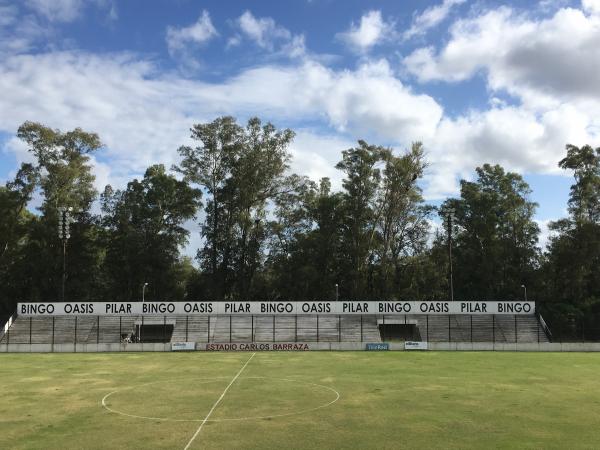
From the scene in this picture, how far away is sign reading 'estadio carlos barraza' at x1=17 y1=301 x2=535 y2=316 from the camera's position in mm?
53938

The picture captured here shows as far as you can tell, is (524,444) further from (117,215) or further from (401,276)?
(117,215)

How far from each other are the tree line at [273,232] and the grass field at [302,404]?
106ft

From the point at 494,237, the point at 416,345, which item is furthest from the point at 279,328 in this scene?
the point at 494,237

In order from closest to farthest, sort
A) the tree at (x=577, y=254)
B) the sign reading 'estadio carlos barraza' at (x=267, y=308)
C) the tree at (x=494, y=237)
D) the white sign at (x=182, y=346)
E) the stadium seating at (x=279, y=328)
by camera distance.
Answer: the white sign at (x=182, y=346) < the stadium seating at (x=279, y=328) < the sign reading 'estadio carlos barraza' at (x=267, y=308) < the tree at (x=577, y=254) < the tree at (x=494, y=237)

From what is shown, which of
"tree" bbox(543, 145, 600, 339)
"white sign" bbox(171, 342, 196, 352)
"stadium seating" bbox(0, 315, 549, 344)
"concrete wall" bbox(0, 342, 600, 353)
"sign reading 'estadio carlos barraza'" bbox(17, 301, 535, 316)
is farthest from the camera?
"tree" bbox(543, 145, 600, 339)

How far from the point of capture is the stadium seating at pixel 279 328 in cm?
5209

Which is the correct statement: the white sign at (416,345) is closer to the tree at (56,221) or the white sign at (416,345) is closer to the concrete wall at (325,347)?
the concrete wall at (325,347)

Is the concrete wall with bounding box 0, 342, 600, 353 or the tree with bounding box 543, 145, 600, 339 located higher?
the tree with bounding box 543, 145, 600, 339

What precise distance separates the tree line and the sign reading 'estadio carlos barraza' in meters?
12.7

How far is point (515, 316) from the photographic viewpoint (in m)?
54.4

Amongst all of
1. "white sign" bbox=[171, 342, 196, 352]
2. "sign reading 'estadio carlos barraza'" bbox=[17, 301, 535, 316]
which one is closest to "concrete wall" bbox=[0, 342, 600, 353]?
"white sign" bbox=[171, 342, 196, 352]

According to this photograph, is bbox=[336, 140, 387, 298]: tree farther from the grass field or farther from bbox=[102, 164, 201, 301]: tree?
the grass field

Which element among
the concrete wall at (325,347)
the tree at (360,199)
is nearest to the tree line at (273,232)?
the tree at (360,199)

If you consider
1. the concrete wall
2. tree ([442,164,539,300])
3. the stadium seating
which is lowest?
the concrete wall
